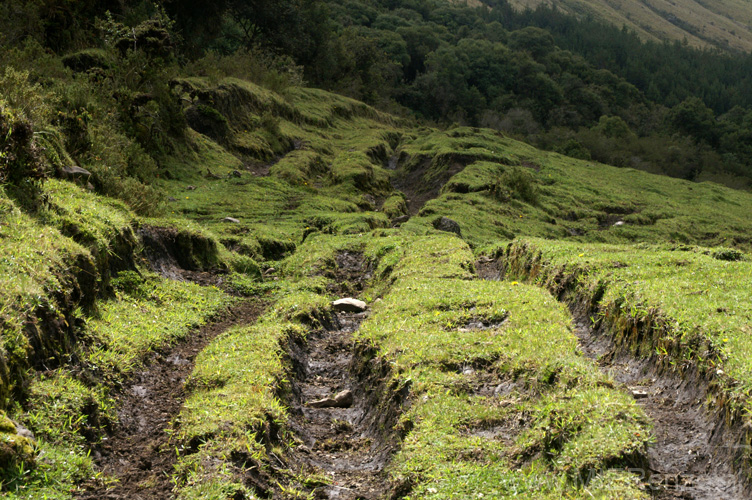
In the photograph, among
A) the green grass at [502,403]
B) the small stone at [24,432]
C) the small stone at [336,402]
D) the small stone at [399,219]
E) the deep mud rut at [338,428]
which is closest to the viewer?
the small stone at [24,432]

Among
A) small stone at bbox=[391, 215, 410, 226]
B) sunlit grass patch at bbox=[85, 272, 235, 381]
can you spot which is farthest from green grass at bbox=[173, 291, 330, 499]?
small stone at bbox=[391, 215, 410, 226]

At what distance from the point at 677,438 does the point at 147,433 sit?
21.0ft

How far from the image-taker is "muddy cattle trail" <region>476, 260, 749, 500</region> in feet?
17.2

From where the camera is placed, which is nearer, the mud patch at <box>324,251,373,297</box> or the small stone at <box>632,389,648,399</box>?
the small stone at <box>632,389,648,399</box>

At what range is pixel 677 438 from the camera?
6.12 m

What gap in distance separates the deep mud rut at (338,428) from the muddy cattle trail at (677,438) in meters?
2.96

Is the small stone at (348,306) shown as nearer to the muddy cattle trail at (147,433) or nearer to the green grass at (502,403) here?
the green grass at (502,403)

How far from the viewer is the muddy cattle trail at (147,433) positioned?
596 centimetres

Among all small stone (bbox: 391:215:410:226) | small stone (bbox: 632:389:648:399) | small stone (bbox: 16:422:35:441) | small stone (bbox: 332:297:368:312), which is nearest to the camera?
small stone (bbox: 16:422:35:441)

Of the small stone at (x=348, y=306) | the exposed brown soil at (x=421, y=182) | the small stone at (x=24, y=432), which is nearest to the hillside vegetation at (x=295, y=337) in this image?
the small stone at (x=24, y=432)

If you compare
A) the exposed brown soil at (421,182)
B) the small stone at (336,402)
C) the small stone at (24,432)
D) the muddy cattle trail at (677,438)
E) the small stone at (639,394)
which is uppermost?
the muddy cattle trail at (677,438)

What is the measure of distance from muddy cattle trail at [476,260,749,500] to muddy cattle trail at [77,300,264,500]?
5.16m

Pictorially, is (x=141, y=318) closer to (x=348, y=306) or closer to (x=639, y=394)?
(x=348, y=306)

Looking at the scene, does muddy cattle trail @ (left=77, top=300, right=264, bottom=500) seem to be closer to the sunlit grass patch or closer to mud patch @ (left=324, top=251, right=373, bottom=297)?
the sunlit grass patch
